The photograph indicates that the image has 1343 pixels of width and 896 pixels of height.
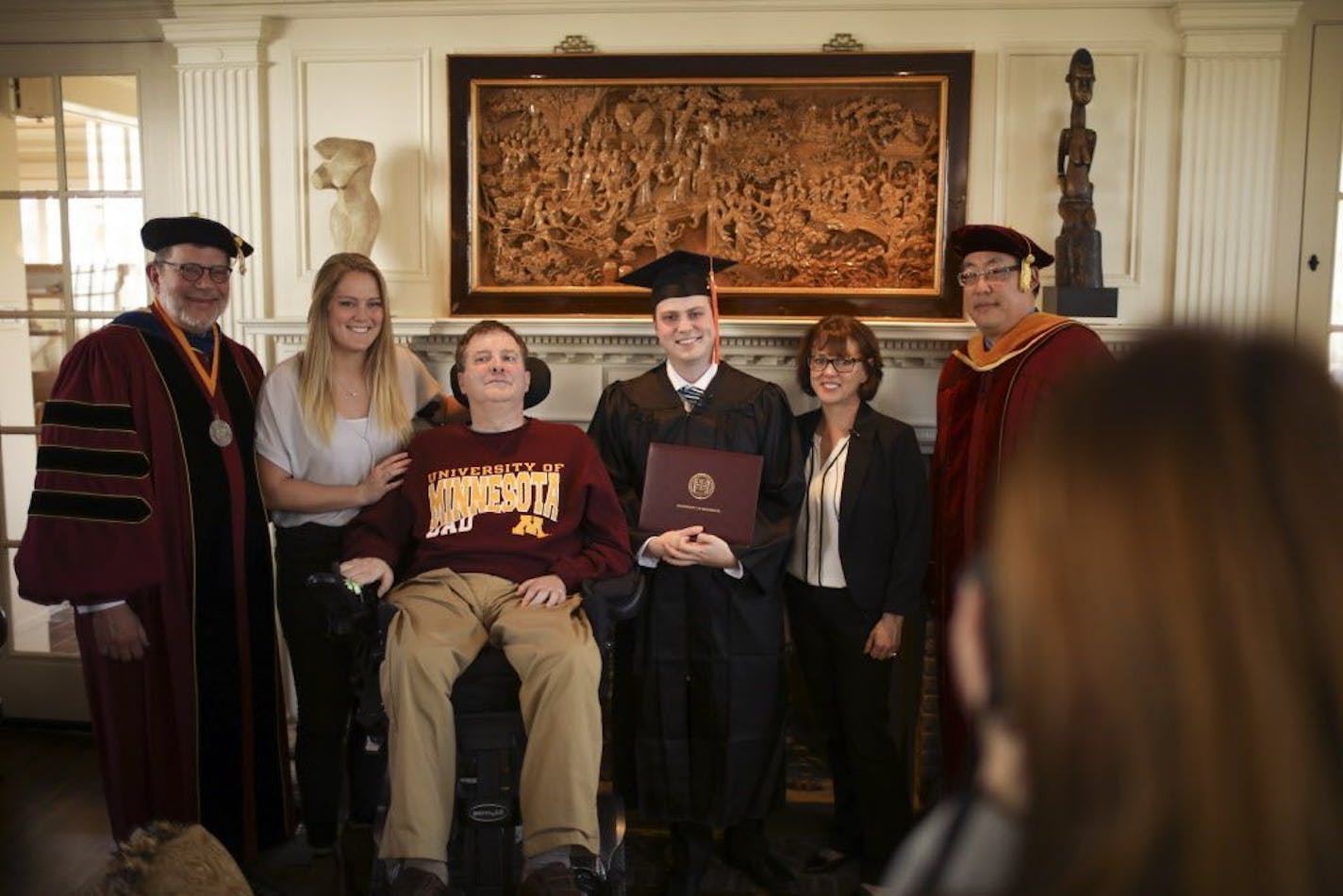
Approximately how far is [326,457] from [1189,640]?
2.58 metres

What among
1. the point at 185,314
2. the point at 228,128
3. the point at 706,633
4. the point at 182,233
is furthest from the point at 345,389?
the point at 228,128

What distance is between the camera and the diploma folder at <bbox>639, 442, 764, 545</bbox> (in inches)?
110

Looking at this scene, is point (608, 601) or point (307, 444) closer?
point (608, 601)

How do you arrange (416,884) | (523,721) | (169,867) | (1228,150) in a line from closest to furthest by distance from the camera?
(169,867) < (416,884) < (523,721) < (1228,150)

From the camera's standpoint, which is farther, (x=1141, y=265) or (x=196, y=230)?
(x=1141, y=265)

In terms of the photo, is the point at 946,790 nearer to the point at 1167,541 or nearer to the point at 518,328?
the point at 518,328

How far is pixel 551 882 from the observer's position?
2365 millimetres

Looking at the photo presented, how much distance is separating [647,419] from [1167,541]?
94.5 inches

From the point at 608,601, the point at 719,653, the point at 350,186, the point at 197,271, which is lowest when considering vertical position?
the point at 719,653

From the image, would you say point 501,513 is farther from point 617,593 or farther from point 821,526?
point 821,526

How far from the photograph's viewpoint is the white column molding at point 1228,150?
3324mm

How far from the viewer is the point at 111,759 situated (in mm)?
2688

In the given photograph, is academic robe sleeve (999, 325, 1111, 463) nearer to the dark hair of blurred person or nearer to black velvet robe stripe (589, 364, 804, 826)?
black velvet robe stripe (589, 364, 804, 826)

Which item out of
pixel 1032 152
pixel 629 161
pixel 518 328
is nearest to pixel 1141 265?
pixel 1032 152
